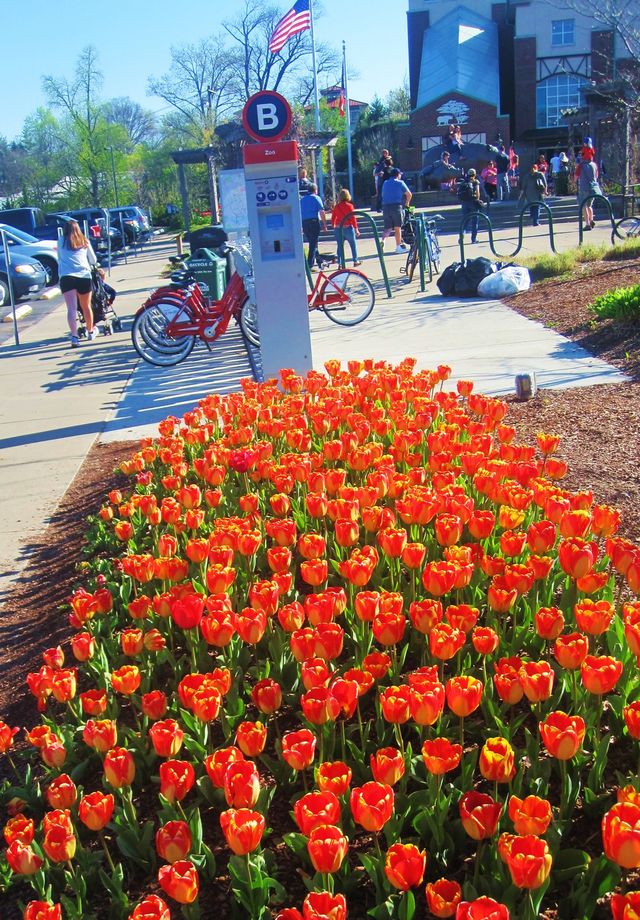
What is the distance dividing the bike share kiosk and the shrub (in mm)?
3188

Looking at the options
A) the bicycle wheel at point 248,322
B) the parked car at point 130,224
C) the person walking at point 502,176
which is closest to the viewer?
the bicycle wheel at point 248,322

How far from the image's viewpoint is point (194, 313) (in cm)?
1047

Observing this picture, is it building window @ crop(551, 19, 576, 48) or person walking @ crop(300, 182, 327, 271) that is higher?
building window @ crop(551, 19, 576, 48)

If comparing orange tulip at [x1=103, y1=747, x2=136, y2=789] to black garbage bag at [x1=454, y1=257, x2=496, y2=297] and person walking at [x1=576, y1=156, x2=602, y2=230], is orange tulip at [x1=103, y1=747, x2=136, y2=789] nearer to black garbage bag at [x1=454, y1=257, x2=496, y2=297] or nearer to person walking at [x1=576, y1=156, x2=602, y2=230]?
black garbage bag at [x1=454, y1=257, x2=496, y2=297]

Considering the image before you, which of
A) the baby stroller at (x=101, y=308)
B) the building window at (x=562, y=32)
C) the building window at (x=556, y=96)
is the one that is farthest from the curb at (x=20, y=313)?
the building window at (x=562, y=32)

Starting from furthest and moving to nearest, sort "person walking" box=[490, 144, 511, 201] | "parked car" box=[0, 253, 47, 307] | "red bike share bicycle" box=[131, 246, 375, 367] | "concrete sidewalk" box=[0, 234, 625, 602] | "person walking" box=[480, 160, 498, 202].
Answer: "person walking" box=[490, 144, 511, 201] < "person walking" box=[480, 160, 498, 202] < "parked car" box=[0, 253, 47, 307] < "red bike share bicycle" box=[131, 246, 375, 367] < "concrete sidewalk" box=[0, 234, 625, 602]

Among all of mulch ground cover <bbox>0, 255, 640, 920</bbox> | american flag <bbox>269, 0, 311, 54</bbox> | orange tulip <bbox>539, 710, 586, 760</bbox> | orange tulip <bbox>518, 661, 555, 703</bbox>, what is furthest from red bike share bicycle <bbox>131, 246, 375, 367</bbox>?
american flag <bbox>269, 0, 311, 54</bbox>

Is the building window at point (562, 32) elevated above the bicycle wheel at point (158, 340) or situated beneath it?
elevated above

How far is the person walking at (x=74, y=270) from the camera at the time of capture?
12461mm

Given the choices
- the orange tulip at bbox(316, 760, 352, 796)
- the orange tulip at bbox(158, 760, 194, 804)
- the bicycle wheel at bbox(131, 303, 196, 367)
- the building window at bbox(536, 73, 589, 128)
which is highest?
the building window at bbox(536, 73, 589, 128)

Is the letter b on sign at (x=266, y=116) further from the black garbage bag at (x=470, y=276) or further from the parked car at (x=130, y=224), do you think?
the parked car at (x=130, y=224)

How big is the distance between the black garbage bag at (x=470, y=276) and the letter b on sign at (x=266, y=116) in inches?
242

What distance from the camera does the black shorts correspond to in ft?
41.4

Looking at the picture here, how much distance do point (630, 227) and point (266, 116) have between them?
1507 cm
